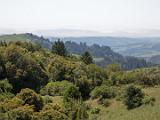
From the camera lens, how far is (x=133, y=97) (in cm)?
4509

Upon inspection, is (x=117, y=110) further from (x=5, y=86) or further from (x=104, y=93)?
(x=5, y=86)

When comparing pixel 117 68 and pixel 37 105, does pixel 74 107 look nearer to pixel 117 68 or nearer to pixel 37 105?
pixel 37 105

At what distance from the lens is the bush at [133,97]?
4466cm

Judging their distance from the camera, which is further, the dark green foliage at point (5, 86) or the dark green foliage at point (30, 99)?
→ the dark green foliage at point (5, 86)

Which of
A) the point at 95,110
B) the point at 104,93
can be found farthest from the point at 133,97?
the point at 104,93

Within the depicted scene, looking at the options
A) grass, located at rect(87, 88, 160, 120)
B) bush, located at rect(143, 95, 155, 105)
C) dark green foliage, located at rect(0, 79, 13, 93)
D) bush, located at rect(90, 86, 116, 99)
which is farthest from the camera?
dark green foliage, located at rect(0, 79, 13, 93)

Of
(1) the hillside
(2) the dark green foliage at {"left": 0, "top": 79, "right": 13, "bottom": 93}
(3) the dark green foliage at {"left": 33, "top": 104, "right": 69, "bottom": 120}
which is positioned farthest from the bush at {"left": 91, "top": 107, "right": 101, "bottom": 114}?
(2) the dark green foliage at {"left": 0, "top": 79, "right": 13, "bottom": 93}

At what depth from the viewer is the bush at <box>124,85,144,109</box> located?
4466 cm

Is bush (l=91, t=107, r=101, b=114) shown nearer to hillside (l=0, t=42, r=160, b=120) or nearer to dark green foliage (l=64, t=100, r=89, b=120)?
hillside (l=0, t=42, r=160, b=120)

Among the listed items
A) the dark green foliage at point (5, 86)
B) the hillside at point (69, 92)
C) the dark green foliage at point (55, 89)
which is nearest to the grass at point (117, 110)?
the hillside at point (69, 92)

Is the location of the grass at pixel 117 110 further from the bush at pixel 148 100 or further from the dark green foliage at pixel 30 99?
the dark green foliage at pixel 30 99

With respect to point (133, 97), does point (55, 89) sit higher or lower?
lower

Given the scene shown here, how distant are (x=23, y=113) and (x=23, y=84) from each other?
86.4ft

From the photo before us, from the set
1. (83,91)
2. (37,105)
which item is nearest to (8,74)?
(83,91)
